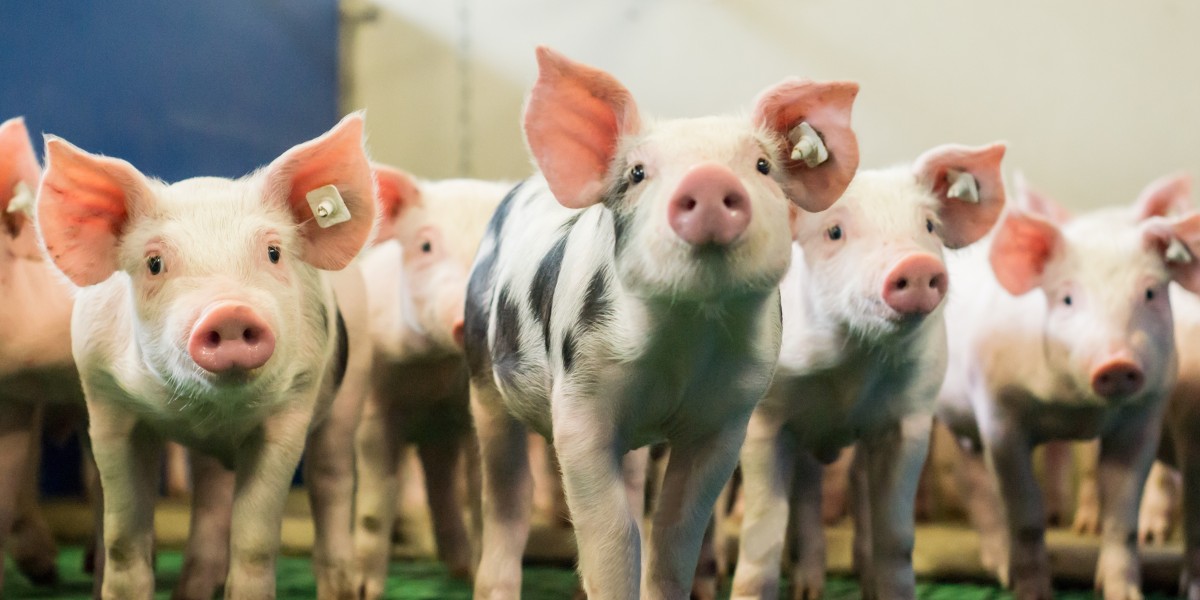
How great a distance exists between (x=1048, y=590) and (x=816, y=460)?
2.21 ft

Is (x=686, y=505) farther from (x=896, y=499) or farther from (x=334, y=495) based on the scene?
(x=334, y=495)

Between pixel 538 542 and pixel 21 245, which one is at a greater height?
pixel 21 245

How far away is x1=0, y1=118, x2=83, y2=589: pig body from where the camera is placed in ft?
9.51

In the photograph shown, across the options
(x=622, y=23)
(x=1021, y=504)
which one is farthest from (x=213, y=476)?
(x=622, y=23)

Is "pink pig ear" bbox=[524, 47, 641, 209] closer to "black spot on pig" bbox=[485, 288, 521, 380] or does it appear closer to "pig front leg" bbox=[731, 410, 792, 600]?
"black spot on pig" bbox=[485, 288, 521, 380]

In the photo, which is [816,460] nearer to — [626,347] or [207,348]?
[626,347]

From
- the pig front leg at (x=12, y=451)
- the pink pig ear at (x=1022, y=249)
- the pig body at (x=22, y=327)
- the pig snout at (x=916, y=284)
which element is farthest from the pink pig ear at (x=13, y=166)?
the pink pig ear at (x=1022, y=249)

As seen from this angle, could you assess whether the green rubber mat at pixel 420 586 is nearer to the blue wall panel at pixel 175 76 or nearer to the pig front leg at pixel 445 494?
the pig front leg at pixel 445 494

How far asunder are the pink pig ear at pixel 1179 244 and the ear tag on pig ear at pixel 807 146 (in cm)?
140

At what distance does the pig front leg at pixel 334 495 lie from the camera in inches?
117

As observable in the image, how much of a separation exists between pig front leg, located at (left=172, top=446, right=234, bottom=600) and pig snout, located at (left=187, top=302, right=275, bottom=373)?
3.07 ft

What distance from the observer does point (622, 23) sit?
201 inches

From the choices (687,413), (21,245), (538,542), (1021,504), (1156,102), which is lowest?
(538,542)

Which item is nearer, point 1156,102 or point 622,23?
point 1156,102
